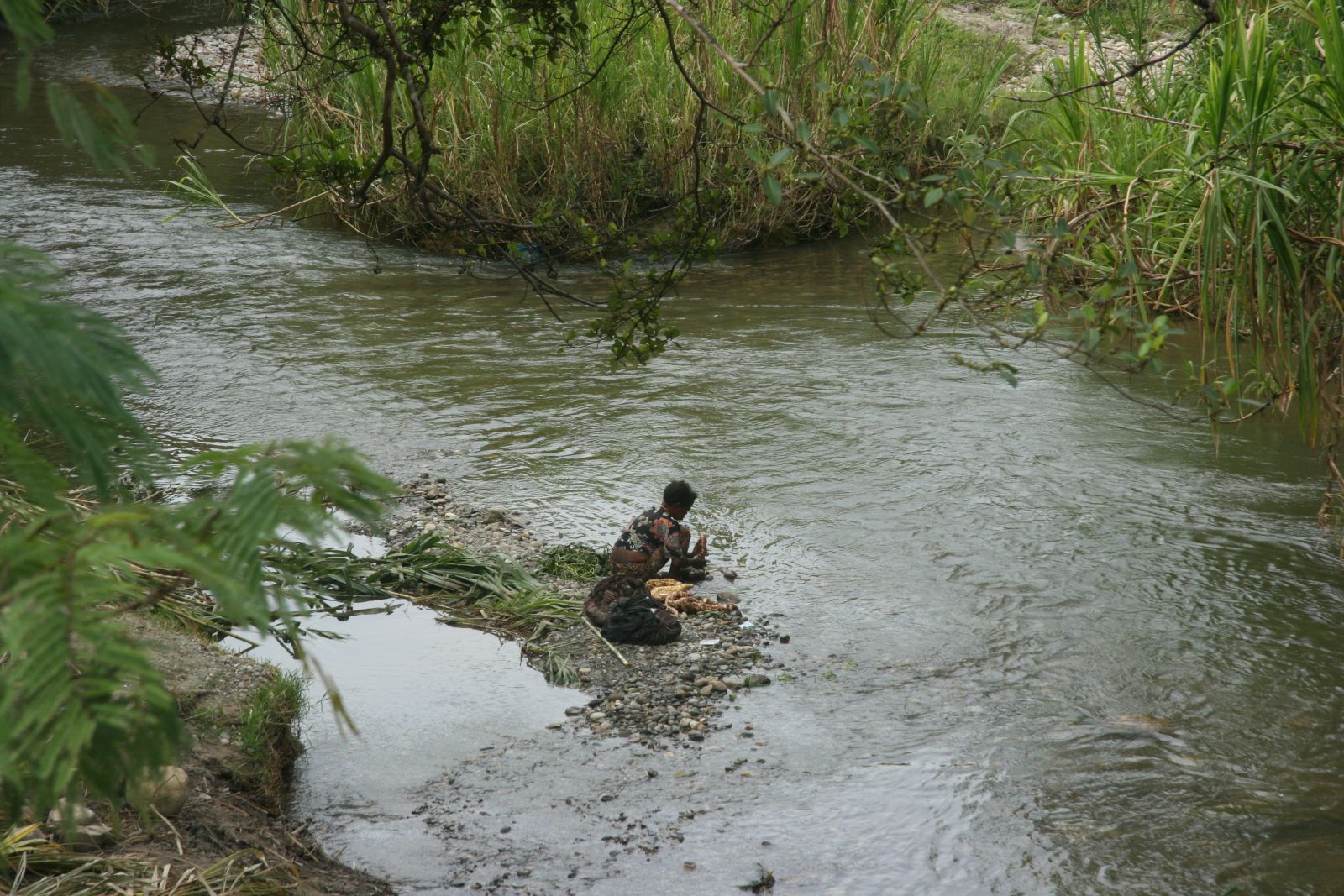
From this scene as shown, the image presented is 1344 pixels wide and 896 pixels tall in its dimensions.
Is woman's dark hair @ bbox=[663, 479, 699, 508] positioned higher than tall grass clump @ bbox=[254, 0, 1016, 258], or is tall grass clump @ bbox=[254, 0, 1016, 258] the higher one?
tall grass clump @ bbox=[254, 0, 1016, 258]

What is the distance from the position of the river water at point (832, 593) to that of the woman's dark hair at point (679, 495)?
0.65m

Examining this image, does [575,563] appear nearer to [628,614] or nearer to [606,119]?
[628,614]

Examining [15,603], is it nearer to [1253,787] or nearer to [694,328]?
[1253,787]

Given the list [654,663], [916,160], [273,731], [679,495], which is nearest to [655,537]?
[679,495]

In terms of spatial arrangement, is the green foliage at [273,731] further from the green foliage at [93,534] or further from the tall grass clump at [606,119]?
the tall grass clump at [606,119]

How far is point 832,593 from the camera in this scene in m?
7.40

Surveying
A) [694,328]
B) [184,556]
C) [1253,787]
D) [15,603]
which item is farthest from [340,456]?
[694,328]

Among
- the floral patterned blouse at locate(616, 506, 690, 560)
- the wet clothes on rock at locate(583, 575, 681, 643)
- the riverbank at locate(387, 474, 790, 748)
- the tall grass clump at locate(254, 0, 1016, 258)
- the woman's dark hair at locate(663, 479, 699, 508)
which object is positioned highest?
the tall grass clump at locate(254, 0, 1016, 258)

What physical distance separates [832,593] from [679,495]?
1099 millimetres

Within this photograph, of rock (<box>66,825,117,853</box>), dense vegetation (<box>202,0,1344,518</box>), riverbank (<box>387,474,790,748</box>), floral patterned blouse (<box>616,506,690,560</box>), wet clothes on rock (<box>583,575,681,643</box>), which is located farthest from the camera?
floral patterned blouse (<box>616,506,690,560</box>)

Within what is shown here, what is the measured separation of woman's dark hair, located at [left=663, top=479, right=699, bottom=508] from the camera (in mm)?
7418

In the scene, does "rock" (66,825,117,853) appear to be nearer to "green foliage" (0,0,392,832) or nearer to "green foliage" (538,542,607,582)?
"green foliage" (0,0,392,832)

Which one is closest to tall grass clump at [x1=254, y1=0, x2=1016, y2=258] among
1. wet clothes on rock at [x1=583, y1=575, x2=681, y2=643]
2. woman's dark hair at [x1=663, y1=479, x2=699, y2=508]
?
woman's dark hair at [x1=663, y1=479, x2=699, y2=508]

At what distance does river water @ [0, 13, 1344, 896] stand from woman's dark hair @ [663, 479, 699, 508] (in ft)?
2.14
